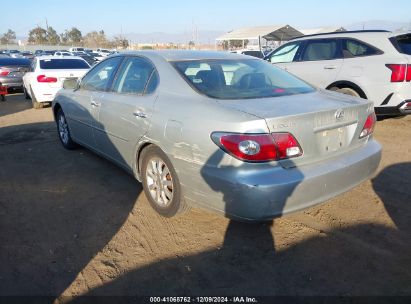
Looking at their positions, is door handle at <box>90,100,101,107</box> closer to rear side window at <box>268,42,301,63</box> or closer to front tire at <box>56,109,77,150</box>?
front tire at <box>56,109,77,150</box>

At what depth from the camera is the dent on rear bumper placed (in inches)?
99.6

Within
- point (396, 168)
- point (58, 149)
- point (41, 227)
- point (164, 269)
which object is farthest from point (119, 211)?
point (396, 168)

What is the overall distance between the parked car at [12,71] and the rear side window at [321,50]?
11.0m

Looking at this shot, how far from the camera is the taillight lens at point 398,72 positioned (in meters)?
5.92

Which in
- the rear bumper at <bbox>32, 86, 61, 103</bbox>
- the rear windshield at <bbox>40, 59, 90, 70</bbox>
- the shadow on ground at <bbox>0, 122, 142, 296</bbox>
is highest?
the rear windshield at <bbox>40, 59, 90, 70</bbox>

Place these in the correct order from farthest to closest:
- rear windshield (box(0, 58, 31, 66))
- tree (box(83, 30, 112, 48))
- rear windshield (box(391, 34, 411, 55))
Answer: tree (box(83, 30, 112, 48)), rear windshield (box(0, 58, 31, 66)), rear windshield (box(391, 34, 411, 55))

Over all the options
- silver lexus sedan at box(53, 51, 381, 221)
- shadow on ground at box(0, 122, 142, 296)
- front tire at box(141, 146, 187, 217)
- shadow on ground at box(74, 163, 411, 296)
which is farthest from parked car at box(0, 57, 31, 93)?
shadow on ground at box(74, 163, 411, 296)

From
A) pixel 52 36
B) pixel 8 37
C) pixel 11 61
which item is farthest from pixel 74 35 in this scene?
pixel 11 61

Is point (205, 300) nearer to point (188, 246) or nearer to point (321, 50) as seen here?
point (188, 246)

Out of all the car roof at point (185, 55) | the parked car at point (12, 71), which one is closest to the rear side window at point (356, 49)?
the car roof at point (185, 55)

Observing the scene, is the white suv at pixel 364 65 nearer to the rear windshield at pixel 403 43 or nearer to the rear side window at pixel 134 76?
the rear windshield at pixel 403 43

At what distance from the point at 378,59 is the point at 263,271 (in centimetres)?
506

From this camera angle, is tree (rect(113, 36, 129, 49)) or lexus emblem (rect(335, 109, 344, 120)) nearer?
lexus emblem (rect(335, 109, 344, 120))

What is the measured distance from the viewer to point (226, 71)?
3568 mm
